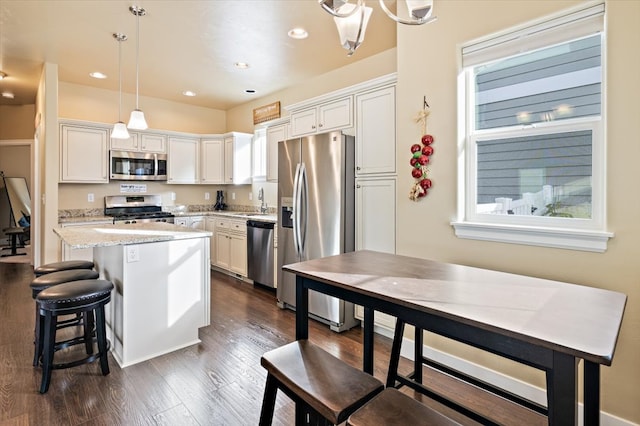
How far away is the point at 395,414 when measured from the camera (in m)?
1.06

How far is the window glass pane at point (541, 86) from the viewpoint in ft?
6.07

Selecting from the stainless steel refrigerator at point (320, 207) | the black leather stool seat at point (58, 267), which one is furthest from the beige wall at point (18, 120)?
the stainless steel refrigerator at point (320, 207)

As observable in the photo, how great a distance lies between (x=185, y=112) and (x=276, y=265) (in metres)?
3.62

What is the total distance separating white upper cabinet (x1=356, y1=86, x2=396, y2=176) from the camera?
2898 millimetres

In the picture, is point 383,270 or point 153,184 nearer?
point 383,270

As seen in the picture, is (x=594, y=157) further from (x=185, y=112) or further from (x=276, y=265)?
(x=185, y=112)

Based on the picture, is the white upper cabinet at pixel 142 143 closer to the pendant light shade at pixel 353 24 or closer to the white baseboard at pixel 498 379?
the pendant light shade at pixel 353 24

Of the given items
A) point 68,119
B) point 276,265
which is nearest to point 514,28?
point 276,265

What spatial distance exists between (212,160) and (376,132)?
141 inches

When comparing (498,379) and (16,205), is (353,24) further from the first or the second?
(16,205)

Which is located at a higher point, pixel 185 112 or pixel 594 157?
pixel 185 112

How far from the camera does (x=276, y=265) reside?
4016mm

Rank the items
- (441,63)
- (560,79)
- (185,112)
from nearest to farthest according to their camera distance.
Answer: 1. (560,79)
2. (441,63)
3. (185,112)

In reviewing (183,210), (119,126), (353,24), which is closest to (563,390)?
(353,24)
